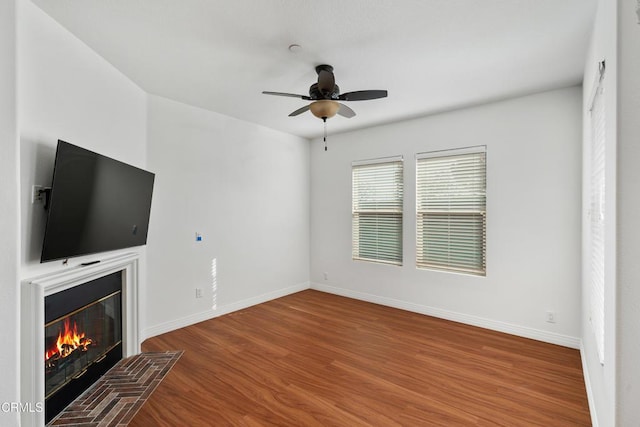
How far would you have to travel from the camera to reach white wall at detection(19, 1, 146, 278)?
1.90 m

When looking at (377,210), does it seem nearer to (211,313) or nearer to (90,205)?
(211,313)

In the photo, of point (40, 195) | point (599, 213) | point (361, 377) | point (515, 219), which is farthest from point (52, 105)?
point (515, 219)

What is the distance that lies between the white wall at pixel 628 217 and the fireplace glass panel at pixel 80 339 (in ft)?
10.4

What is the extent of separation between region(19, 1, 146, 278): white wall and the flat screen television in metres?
0.15

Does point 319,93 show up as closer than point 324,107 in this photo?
Yes

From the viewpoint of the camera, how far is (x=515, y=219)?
349 centimetres

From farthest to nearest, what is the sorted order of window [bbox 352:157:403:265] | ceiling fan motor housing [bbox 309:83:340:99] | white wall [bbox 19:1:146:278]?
window [bbox 352:157:403:265], ceiling fan motor housing [bbox 309:83:340:99], white wall [bbox 19:1:146:278]

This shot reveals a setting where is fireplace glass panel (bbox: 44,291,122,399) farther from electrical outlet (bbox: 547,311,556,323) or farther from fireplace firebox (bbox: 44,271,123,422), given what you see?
electrical outlet (bbox: 547,311,556,323)


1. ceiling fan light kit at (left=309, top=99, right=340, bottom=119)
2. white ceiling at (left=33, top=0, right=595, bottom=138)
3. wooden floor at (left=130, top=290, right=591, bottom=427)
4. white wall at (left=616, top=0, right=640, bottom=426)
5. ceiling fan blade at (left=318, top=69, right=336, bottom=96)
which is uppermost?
white ceiling at (left=33, top=0, right=595, bottom=138)

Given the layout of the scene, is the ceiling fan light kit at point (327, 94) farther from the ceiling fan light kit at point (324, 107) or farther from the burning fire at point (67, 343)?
the burning fire at point (67, 343)

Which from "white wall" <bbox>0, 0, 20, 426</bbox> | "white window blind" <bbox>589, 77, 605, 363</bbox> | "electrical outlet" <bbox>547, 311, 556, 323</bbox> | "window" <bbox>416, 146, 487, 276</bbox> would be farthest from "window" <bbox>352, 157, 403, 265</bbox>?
"white wall" <bbox>0, 0, 20, 426</bbox>

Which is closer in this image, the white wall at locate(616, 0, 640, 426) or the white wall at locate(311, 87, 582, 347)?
the white wall at locate(616, 0, 640, 426)

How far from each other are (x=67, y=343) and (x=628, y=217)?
135 inches

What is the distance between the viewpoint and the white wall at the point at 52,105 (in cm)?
190
